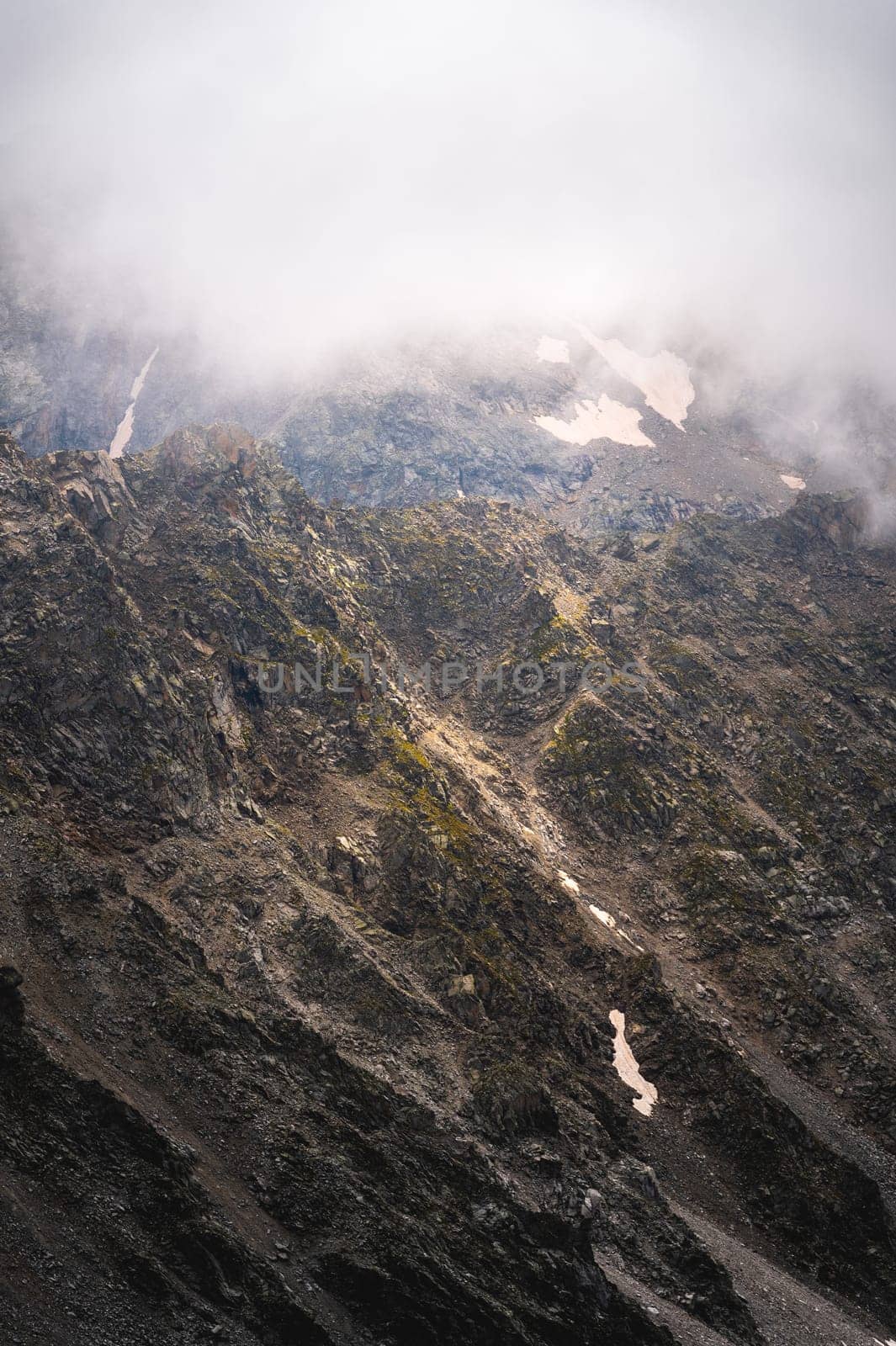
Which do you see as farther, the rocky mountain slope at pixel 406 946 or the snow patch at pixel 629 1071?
the snow patch at pixel 629 1071

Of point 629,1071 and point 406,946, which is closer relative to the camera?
point 406,946

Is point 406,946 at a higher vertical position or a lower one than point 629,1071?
lower

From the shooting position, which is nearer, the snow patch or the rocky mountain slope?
the rocky mountain slope

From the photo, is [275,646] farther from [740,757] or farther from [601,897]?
[740,757]
